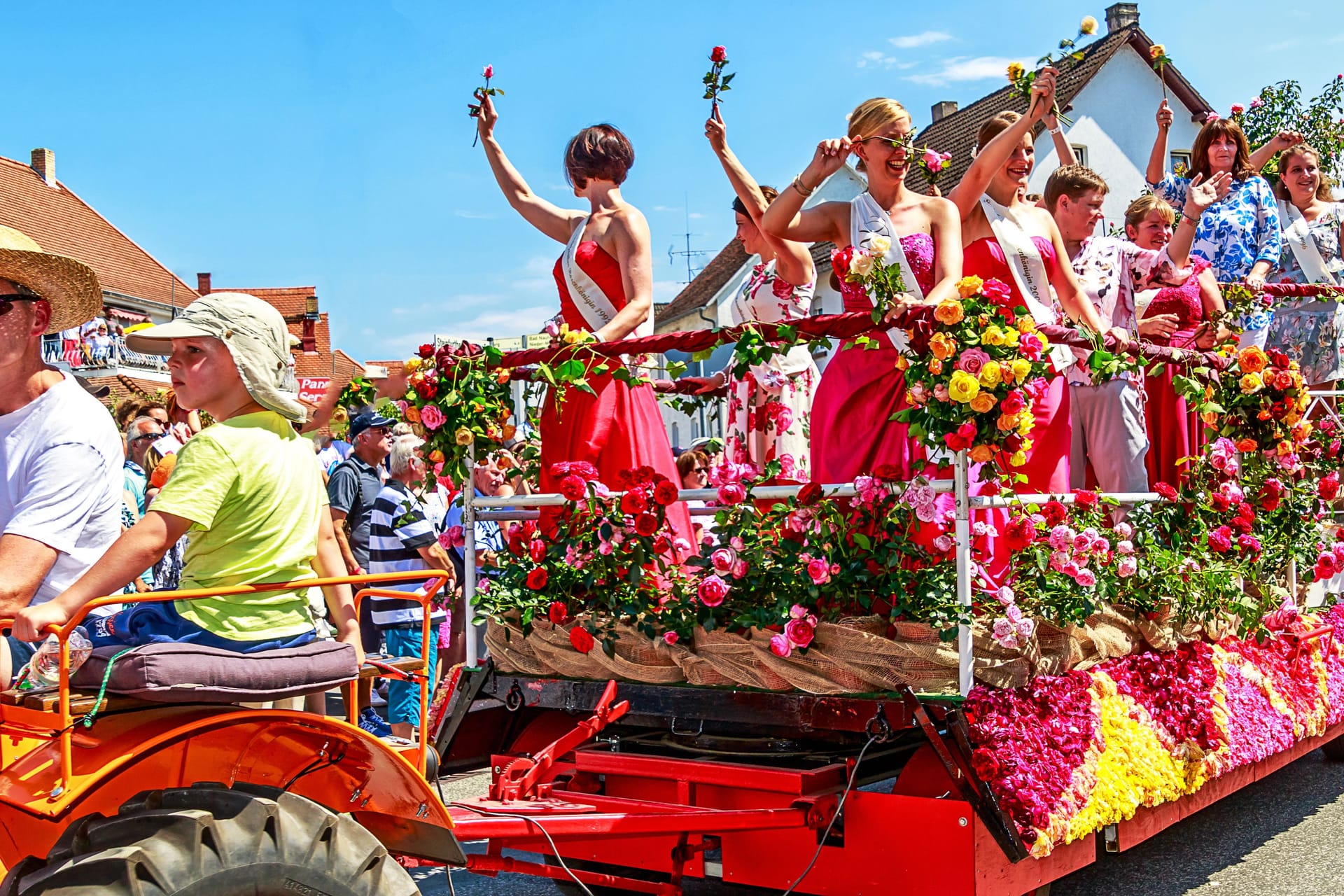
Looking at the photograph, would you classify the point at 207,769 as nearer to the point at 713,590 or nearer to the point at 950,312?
the point at 713,590

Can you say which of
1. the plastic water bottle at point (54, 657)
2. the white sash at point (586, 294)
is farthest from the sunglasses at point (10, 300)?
the white sash at point (586, 294)

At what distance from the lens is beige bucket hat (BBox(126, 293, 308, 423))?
2.95 metres

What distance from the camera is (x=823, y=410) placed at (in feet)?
16.1

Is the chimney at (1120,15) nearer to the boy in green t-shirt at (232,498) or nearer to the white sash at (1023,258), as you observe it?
the white sash at (1023,258)

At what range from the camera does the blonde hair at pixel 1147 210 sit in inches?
276

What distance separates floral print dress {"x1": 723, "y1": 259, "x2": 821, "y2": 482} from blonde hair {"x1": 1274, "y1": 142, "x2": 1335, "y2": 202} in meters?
4.05

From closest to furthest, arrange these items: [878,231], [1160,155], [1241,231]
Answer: [878,231], [1160,155], [1241,231]

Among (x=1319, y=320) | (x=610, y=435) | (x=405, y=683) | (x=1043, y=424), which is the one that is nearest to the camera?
(x=1043, y=424)

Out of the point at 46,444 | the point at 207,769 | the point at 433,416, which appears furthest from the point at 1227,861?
the point at 46,444

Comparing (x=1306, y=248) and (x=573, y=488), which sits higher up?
(x=1306, y=248)

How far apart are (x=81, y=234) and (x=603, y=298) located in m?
40.3

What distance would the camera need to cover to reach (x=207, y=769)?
2.72m

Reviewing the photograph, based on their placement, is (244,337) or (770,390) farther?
(770,390)

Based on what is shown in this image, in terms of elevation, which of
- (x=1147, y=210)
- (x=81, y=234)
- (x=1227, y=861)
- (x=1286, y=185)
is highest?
(x=81, y=234)
